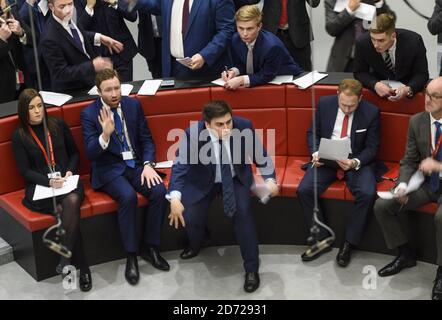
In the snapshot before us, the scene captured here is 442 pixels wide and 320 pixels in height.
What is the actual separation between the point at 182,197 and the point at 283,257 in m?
0.79

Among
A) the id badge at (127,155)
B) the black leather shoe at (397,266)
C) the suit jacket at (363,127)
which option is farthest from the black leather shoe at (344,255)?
the id badge at (127,155)

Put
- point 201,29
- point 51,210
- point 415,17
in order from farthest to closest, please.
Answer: point 415,17, point 201,29, point 51,210

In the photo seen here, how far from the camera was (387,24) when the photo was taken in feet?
16.8

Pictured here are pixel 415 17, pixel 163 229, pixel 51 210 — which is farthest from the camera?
pixel 415 17

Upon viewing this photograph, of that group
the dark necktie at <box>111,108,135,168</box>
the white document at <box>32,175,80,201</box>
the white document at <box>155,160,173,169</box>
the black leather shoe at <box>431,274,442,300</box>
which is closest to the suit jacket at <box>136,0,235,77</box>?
the white document at <box>155,160,173,169</box>

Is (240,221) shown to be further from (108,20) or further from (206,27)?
(108,20)

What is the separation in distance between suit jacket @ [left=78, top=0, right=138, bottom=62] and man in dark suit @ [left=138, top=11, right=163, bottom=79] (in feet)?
0.28

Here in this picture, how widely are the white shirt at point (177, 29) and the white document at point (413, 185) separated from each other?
1854 mm

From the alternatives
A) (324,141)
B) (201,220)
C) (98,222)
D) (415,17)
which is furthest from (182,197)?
(415,17)

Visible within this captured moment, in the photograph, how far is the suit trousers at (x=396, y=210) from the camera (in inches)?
193

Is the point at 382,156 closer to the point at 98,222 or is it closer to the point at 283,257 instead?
the point at 283,257

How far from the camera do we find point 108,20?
6000mm

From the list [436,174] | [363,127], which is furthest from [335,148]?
[436,174]

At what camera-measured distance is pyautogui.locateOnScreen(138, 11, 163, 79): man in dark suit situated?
6.09 meters
